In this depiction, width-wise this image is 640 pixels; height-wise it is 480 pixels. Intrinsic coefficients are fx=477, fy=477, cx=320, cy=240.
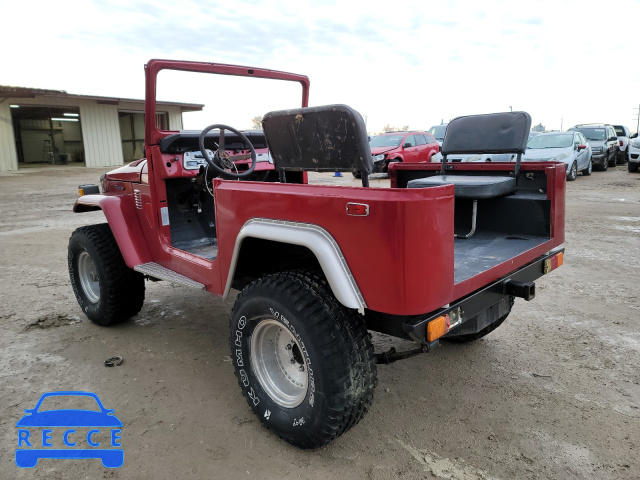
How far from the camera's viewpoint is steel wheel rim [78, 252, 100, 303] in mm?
3910

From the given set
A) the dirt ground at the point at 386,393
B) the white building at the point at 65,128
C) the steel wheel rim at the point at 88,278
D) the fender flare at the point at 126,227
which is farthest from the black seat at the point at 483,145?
the white building at the point at 65,128

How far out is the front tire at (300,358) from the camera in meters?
2.05

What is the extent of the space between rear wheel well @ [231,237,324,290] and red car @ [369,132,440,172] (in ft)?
38.0

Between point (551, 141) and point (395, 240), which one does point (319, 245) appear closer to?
point (395, 240)

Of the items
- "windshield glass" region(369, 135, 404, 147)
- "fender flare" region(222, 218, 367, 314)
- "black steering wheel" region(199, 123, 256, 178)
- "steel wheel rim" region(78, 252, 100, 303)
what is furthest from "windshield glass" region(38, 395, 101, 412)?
"windshield glass" region(369, 135, 404, 147)

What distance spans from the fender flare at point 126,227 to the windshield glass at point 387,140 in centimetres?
1208

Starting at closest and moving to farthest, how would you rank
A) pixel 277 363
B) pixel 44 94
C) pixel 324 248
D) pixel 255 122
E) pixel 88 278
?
pixel 324 248 < pixel 277 363 < pixel 255 122 < pixel 88 278 < pixel 44 94

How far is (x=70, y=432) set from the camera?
248 cm

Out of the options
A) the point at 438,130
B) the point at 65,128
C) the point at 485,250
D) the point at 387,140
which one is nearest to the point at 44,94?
the point at 65,128

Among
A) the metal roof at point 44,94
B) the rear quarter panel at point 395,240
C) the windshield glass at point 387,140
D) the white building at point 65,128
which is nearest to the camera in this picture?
the rear quarter panel at point 395,240

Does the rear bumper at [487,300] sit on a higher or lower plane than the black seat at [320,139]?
lower

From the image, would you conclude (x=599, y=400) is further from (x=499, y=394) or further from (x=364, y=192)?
(x=364, y=192)

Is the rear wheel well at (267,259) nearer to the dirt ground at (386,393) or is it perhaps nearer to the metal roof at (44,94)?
the dirt ground at (386,393)

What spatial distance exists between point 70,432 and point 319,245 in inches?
66.5
